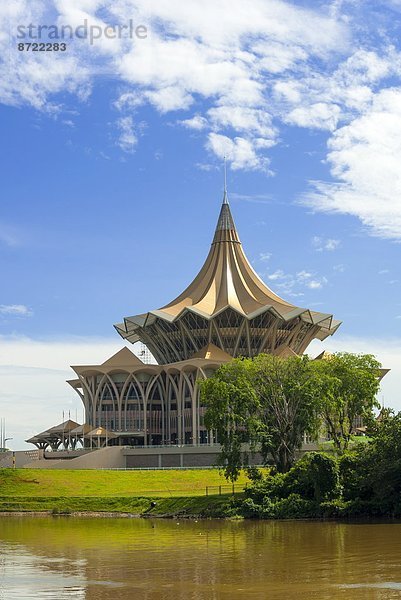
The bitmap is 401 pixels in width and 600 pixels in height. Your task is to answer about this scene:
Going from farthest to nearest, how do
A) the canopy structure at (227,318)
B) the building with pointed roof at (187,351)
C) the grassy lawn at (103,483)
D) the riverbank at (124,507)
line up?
the canopy structure at (227,318) → the building with pointed roof at (187,351) → the grassy lawn at (103,483) → the riverbank at (124,507)

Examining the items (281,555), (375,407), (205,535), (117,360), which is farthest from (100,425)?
(281,555)

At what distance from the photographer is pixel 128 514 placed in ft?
154

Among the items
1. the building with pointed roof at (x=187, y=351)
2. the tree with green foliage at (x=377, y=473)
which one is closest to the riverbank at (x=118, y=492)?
the tree with green foliage at (x=377, y=473)

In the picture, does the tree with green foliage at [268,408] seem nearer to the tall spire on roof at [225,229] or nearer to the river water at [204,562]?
the river water at [204,562]

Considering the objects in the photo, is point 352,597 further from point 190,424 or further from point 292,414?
point 190,424

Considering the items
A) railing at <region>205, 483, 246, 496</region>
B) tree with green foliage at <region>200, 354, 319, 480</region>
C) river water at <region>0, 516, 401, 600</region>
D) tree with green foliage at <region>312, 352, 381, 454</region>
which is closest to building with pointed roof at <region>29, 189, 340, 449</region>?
tree with green foliage at <region>312, 352, 381, 454</region>

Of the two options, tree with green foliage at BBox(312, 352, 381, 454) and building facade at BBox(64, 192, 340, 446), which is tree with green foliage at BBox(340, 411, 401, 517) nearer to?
tree with green foliage at BBox(312, 352, 381, 454)

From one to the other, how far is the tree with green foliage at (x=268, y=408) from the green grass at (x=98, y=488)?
11.2 feet

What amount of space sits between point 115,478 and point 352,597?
40144 mm

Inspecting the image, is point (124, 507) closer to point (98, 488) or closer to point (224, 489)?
point (224, 489)

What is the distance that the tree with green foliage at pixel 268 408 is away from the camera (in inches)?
1879

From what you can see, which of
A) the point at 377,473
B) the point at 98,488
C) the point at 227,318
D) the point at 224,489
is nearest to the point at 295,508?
the point at 377,473

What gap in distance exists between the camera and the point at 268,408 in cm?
4934

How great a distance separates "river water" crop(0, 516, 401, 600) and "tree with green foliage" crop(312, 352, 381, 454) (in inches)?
597
